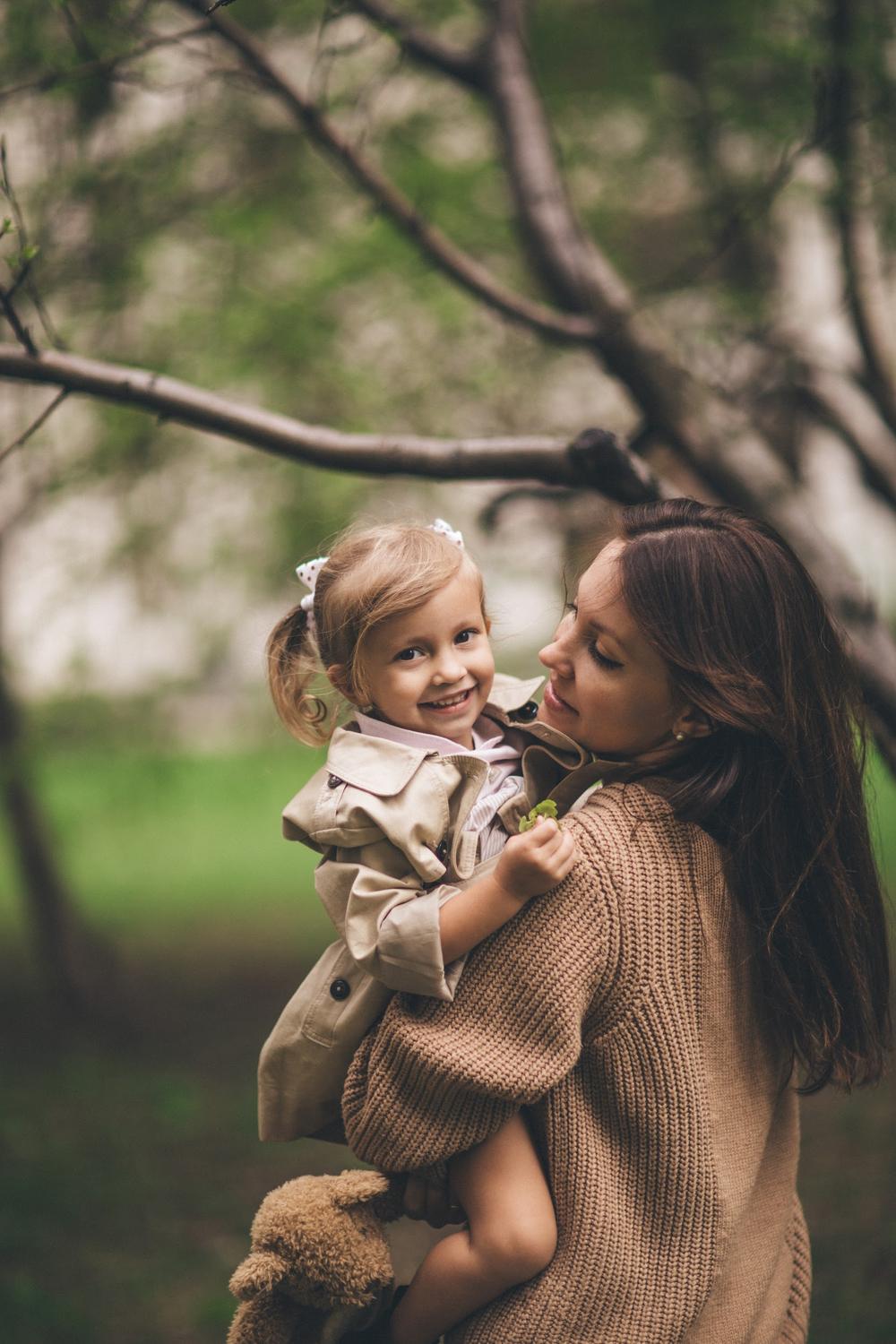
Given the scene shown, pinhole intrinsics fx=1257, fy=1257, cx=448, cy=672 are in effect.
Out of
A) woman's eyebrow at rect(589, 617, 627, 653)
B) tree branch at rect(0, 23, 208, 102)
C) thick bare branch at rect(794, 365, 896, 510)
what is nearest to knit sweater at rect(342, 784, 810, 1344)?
woman's eyebrow at rect(589, 617, 627, 653)

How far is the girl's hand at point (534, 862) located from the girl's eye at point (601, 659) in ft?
0.95

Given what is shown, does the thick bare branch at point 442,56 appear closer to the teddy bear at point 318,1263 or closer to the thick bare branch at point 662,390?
the thick bare branch at point 662,390

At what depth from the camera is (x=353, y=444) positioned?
262 cm

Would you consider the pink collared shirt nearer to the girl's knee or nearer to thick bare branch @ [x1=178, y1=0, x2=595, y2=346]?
the girl's knee

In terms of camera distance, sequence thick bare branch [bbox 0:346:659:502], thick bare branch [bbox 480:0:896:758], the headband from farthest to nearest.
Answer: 1. thick bare branch [bbox 480:0:896:758]
2. thick bare branch [bbox 0:346:659:502]
3. the headband

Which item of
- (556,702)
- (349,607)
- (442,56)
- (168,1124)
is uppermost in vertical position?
(442,56)

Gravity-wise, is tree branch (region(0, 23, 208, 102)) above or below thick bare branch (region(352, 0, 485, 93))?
below

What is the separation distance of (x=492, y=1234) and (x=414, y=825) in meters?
0.58

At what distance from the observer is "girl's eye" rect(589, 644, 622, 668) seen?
6.08 ft

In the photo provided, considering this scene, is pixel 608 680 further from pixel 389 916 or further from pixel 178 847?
pixel 178 847

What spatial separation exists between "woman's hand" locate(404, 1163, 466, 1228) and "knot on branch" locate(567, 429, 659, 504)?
4.21 feet

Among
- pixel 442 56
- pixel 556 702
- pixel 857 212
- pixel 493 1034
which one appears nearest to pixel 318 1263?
pixel 493 1034

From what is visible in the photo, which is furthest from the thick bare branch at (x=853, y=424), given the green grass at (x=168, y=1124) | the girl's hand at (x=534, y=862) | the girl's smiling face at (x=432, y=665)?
the girl's hand at (x=534, y=862)

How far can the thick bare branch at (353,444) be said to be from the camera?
2.38 metres
